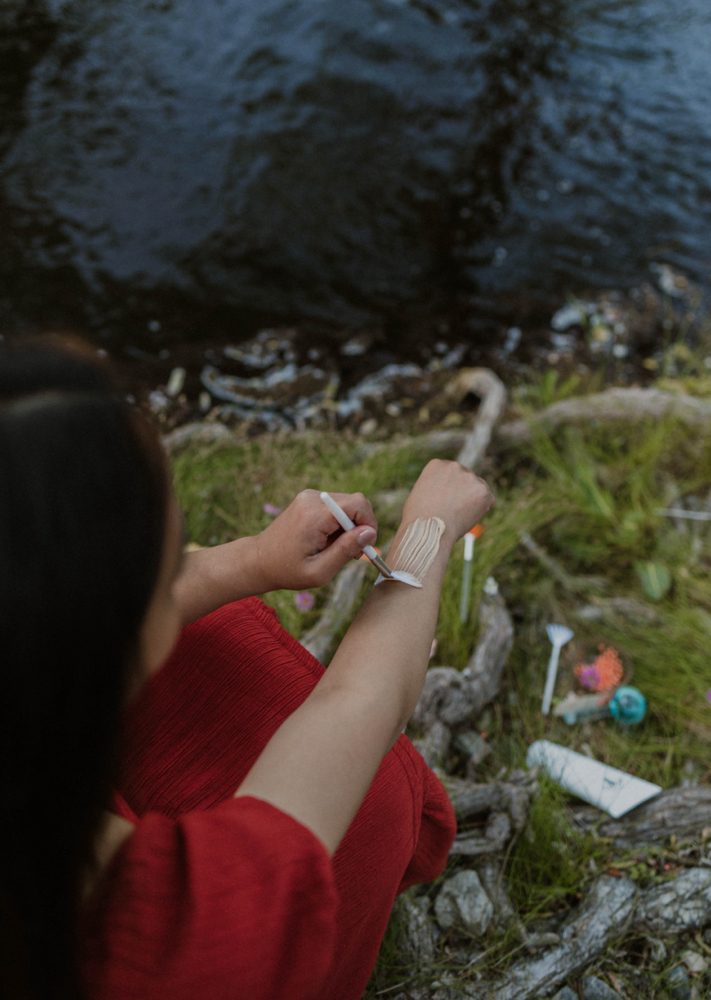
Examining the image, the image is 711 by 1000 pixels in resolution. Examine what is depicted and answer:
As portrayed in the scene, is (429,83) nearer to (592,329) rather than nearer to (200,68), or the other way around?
(200,68)

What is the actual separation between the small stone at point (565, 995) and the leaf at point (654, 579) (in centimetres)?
140

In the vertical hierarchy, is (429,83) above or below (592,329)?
above

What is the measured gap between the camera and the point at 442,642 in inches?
87.2

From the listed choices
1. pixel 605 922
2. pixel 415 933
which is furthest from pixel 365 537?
pixel 605 922

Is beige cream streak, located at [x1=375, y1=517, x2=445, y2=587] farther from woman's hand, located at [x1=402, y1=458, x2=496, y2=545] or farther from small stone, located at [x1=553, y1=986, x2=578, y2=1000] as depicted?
small stone, located at [x1=553, y1=986, x2=578, y2=1000]

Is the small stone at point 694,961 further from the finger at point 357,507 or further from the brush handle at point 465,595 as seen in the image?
the finger at point 357,507

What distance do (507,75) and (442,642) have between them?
650cm

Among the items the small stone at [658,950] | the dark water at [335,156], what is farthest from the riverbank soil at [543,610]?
the dark water at [335,156]

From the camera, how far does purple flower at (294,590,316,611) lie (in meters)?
2.13

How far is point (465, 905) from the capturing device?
5.23 ft

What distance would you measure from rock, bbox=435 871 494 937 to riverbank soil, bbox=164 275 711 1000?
11 mm

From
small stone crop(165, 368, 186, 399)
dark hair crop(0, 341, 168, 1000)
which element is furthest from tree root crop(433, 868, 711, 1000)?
small stone crop(165, 368, 186, 399)

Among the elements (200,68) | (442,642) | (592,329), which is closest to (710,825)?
(442,642)

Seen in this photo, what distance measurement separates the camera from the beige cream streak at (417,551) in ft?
3.82
